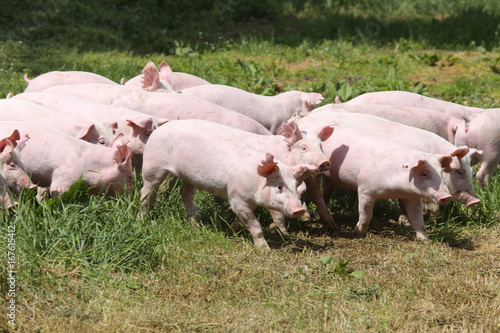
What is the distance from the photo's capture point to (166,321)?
4.10 meters

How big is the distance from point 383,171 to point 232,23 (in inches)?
365

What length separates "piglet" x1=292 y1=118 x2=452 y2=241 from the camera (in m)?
5.20

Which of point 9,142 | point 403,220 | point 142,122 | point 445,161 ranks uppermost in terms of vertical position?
point 9,142

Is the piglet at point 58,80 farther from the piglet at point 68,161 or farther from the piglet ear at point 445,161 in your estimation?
the piglet ear at point 445,161

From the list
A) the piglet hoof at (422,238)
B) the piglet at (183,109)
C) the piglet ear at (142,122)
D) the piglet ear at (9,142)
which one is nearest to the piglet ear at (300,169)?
the piglet hoof at (422,238)

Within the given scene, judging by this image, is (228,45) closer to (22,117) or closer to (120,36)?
(120,36)

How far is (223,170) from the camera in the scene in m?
5.24

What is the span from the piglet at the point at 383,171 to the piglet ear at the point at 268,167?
915 mm

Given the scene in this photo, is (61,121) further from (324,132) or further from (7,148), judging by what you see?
(324,132)

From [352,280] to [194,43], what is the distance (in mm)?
8577

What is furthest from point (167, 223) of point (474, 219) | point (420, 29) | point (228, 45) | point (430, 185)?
point (420, 29)

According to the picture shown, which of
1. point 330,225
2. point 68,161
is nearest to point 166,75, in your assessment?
point 68,161

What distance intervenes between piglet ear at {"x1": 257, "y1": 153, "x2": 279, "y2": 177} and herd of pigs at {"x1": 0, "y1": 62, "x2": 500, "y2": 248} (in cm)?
1

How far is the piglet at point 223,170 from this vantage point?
5.03 meters
